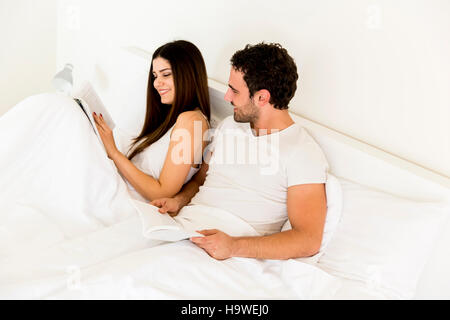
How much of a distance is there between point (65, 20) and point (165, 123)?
72.0 inches

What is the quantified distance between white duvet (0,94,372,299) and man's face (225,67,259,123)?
372mm

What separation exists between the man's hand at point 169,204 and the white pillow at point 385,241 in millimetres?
561

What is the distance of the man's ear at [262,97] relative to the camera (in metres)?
1.42

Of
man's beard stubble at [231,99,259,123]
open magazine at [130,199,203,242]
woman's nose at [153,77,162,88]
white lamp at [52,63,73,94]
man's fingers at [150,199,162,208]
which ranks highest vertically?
woman's nose at [153,77,162,88]

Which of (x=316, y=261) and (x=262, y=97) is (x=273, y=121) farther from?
(x=316, y=261)

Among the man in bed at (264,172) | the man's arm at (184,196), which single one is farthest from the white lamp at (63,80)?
the man in bed at (264,172)

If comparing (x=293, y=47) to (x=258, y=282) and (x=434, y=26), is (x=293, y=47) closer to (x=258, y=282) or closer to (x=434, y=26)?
(x=434, y=26)

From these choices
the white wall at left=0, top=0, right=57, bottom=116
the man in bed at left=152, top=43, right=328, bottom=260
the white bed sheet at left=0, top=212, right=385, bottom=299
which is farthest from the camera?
the white wall at left=0, top=0, right=57, bottom=116

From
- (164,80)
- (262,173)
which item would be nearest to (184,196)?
(262,173)

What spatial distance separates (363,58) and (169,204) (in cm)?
84

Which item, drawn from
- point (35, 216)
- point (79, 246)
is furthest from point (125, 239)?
point (35, 216)

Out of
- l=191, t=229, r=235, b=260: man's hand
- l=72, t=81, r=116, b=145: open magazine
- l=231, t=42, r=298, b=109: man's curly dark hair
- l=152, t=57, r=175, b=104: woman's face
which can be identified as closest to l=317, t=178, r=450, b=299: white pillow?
l=191, t=229, r=235, b=260: man's hand

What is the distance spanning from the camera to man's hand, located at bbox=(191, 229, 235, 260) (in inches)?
47.1

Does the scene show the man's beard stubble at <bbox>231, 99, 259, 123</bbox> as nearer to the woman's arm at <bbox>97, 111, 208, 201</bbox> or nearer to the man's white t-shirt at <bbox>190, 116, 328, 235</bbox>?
the man's white t-shirt at <bbox>190, 116, 328, 235</bbox>
